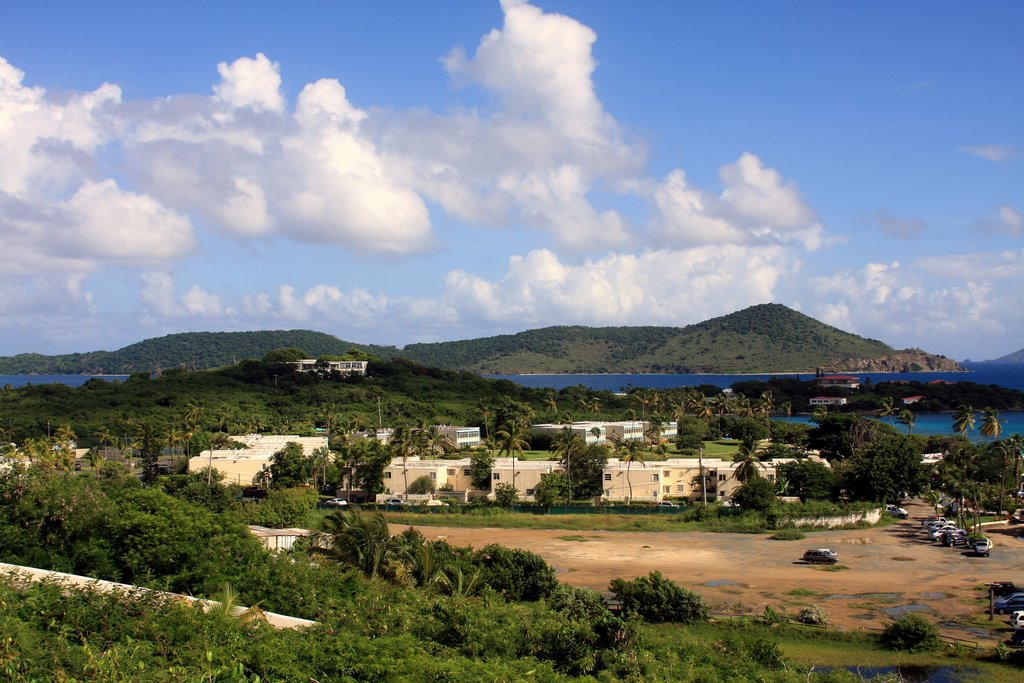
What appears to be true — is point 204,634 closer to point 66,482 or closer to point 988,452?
point 66,482

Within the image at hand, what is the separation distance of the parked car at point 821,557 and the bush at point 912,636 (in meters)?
11.8

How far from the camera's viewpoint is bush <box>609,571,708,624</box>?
93.6 ft

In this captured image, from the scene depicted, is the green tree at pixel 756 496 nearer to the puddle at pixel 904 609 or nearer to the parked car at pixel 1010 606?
the puddle at pixel 904 609

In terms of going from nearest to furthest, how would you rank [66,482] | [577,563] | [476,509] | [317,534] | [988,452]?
[66,482] < [317,534] < [577,563] < [476,509] < [988,452]

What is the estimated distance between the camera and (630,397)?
135 meters

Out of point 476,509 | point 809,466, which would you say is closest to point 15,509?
point 476,509

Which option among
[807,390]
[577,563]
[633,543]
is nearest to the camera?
[577,563]

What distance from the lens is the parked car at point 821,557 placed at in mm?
38531

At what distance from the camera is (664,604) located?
93.5ft

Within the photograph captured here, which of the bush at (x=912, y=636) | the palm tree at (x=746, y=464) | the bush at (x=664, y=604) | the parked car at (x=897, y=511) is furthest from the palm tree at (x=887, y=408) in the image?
the bush at (x=664, y=604)

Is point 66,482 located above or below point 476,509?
above

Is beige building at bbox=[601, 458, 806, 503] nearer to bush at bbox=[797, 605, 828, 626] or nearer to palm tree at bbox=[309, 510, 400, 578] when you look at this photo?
bush at bbox=[797, 605, 828, 626]

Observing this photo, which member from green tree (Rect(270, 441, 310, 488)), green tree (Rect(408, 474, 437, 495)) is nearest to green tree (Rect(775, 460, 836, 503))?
green tree (Rect(408, 474, 437, 495))

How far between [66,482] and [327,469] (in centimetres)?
3949
